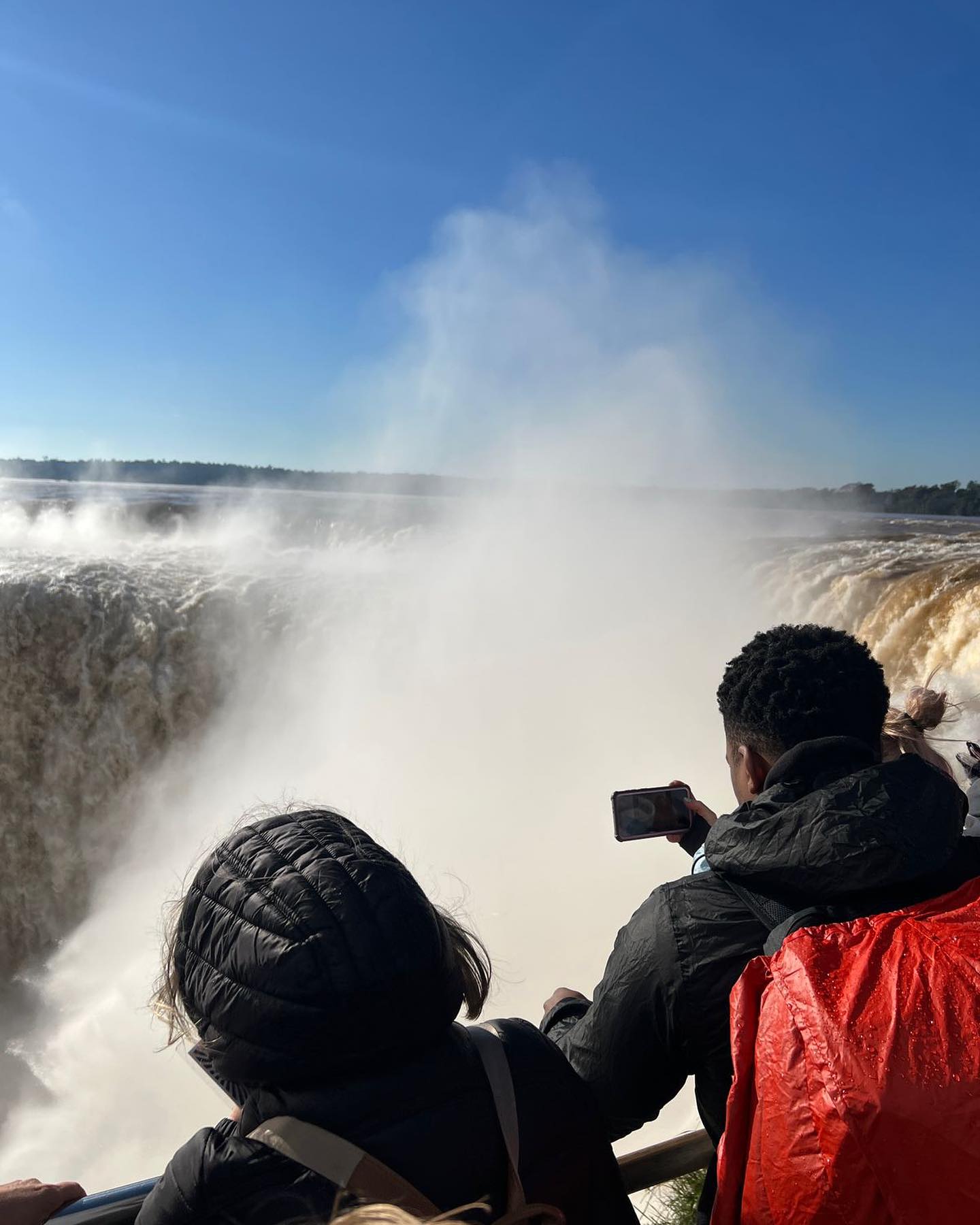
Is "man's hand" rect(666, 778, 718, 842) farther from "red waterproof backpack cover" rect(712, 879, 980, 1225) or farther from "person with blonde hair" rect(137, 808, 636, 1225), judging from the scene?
"person with blonde hair" rect(137, 808, 636, 1225)

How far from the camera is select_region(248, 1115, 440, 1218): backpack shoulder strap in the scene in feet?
2.96

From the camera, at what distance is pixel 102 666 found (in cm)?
1138

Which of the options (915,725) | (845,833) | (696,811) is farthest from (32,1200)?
(915,725)

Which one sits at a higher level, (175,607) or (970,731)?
(175,607)

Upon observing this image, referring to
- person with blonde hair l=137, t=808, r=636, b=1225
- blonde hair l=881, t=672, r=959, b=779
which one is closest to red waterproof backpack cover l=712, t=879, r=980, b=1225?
person with blonde hair l=137, t=808, r=636, b=1225

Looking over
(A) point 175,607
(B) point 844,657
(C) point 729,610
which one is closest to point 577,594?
(C) point 729,610

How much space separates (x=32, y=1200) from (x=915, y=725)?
247 cm

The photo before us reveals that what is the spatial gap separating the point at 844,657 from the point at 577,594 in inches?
424

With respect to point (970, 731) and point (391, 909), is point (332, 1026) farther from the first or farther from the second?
point (970, 731)

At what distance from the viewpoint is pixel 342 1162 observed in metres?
0.91

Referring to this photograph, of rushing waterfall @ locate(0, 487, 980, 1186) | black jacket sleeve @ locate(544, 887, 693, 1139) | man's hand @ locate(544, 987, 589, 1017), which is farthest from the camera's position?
rushing waterfall @ locate(0, 487, 980, 1186)

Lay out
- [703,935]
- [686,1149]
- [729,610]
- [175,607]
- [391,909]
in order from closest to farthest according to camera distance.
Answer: [391,909]
[703,935]
[686,1149]
[729,610]
[175,607]

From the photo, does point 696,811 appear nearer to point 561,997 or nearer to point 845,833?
point 561,997

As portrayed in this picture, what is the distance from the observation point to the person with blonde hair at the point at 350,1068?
920 millimetres
